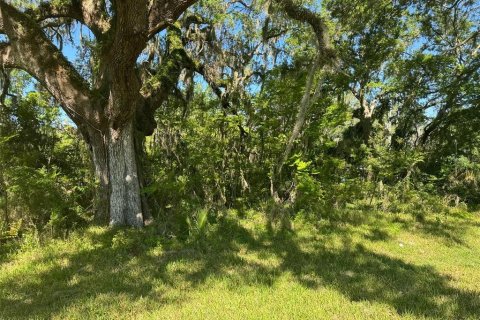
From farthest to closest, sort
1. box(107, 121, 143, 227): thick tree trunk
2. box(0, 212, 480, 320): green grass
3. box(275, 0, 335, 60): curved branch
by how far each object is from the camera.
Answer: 1. box(107, 121, 143, 227): thick tree trunk
2. box(275, 0, 335, 60): curved branch
3. box(0, 212, 480, 320): green grass

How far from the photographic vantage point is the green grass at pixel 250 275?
13.6 feet

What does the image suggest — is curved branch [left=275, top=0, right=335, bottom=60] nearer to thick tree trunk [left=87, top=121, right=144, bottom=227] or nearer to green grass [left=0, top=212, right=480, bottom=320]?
green grass [left=0, top=212, right=480, bottom=320]

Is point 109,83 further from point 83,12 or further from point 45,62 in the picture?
point 83,12

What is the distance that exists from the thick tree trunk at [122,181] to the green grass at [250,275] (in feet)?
1.68

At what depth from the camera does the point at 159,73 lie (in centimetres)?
920

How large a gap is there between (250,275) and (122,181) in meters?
3.63

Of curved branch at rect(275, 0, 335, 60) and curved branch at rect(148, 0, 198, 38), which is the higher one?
curved branch at rect(148, 0, 198, 38)

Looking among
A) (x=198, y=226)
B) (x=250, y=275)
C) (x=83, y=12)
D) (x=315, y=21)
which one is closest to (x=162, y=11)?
(x=315, y=21)

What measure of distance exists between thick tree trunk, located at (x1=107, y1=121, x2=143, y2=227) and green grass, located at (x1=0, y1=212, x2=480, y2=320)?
511 millimetres

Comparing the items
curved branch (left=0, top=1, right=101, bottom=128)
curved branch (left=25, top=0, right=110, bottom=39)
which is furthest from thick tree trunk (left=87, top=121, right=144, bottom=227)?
curved branch (left=25, top=0, right=110, bottom=39)

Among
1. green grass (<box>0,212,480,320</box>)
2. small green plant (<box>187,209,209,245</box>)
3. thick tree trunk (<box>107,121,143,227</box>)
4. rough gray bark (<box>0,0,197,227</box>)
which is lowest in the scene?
green grass (<box>0,212,480,320</box>)

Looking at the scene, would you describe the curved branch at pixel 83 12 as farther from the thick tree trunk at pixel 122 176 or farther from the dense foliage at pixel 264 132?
the thick tree trunk at pixel 122 176

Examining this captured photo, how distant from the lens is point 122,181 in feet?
24.9

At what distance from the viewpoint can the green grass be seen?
415 cm
